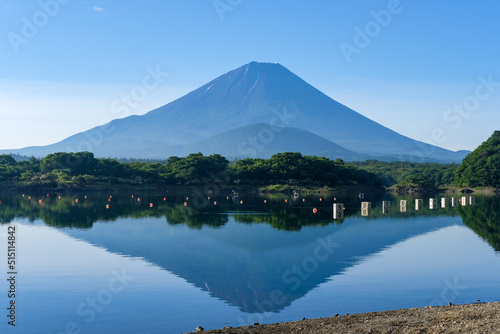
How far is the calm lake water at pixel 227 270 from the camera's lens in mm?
18375

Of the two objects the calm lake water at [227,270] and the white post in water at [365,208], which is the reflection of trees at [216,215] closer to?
the calm lake water at [227,270]

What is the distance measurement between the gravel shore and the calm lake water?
6.83 feet

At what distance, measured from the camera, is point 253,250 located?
108 ft

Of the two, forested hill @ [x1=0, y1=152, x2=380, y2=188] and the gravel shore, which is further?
forested hill @ [x1=0, y1=152, x2=380, y2=188]

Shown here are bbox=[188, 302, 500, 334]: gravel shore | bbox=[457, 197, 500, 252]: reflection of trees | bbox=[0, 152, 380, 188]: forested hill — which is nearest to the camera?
bbox=[188, 302, 500, 334]: gravel shore

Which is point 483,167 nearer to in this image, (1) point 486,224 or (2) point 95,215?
(1) point 486,224

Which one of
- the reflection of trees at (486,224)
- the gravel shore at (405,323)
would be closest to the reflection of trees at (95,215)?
the reflection of trees at (486,224)

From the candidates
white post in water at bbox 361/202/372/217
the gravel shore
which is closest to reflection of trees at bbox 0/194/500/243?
white post in water at bbox 361/202/372/217

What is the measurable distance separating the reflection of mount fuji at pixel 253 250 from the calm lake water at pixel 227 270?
0.25ft

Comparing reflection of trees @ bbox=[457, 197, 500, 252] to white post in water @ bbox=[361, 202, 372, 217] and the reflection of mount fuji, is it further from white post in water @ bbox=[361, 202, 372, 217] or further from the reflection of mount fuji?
white post in water @ bbox=[361, 202, 372, 217]

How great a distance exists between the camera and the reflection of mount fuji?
22.5 metres

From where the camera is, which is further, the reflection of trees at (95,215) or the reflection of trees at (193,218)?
the reflection of trees at (95,215)

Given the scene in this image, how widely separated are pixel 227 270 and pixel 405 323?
12.6 m

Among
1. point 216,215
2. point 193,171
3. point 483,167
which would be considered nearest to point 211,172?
point 193,171
